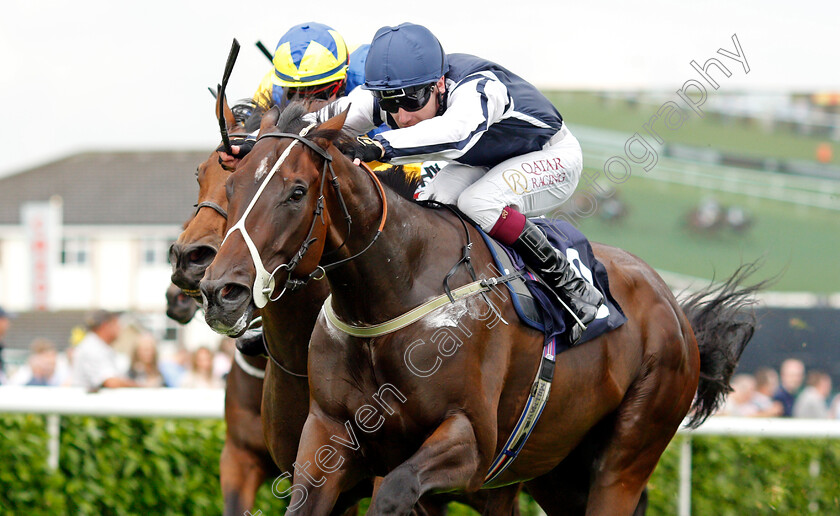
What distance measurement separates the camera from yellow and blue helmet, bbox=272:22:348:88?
424cm

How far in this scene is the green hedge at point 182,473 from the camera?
16.1 ft

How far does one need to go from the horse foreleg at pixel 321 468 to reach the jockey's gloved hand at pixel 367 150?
0.84m

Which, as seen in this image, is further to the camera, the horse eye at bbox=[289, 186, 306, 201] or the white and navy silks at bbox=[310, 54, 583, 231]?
the white and navy silks at bbox=[310, 54, 583, 231]

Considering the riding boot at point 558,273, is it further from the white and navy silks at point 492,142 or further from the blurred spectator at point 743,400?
the blurred spectator at point 743,400

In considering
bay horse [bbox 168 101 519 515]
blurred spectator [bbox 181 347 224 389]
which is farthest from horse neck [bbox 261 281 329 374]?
blurred spectator [bbox 181 347 224 389]

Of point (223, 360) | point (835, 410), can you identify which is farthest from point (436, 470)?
point (835, 410)

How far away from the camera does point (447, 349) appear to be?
3055 millimetres

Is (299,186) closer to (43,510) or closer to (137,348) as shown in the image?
(43,510)

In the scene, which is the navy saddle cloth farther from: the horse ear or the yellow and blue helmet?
the yellow and blue helmet

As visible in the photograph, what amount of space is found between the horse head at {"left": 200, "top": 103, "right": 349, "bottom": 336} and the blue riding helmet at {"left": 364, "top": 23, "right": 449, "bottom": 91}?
0.35 meters

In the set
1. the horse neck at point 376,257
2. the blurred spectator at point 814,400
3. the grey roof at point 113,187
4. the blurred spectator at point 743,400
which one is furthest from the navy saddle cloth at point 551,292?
the grey roof at point 113,187

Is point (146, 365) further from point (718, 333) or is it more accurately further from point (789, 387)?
point (789, 387)

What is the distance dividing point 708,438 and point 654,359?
189 centimetres

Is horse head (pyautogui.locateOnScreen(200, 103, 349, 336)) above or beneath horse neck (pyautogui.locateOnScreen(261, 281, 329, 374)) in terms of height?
above
